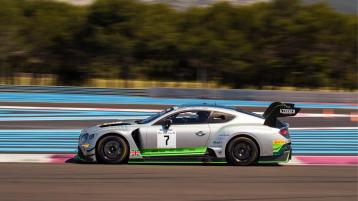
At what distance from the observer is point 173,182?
27.4 feet

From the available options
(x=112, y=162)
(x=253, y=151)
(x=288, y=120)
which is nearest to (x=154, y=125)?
(x=112, y=162)

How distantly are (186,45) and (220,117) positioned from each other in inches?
962

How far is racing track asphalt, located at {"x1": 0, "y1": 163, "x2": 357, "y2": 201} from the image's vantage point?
24.2ft

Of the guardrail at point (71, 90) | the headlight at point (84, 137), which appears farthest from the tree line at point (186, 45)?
the headlight at point (84, 137)

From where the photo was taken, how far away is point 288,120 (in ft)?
61.1

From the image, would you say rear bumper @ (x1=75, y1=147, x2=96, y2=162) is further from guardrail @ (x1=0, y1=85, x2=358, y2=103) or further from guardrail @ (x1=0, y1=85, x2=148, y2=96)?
guardrail @ (x1=0, y1=85, x2=148, y2=96)

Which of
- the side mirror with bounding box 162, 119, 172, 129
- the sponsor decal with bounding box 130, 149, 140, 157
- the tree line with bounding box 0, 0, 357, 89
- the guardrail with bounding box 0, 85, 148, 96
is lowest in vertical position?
the sponsor decal with bounding box 130, 149, 140, 157

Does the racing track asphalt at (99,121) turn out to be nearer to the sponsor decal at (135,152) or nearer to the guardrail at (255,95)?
the guardrail at (255,95)

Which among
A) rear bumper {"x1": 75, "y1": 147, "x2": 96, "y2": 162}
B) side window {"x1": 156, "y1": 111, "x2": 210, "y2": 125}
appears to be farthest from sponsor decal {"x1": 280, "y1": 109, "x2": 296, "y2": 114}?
rear bumper {"x1": 75, "y1": 147, "x2": 96, "y2": 162}

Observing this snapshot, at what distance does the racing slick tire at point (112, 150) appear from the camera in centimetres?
999

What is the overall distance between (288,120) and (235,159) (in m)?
8.86

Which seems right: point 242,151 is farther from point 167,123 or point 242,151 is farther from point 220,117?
point 167,123

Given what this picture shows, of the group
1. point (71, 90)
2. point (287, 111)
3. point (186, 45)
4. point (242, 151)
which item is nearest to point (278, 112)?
point (287, 111)

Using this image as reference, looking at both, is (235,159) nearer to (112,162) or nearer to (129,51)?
(112,162)
